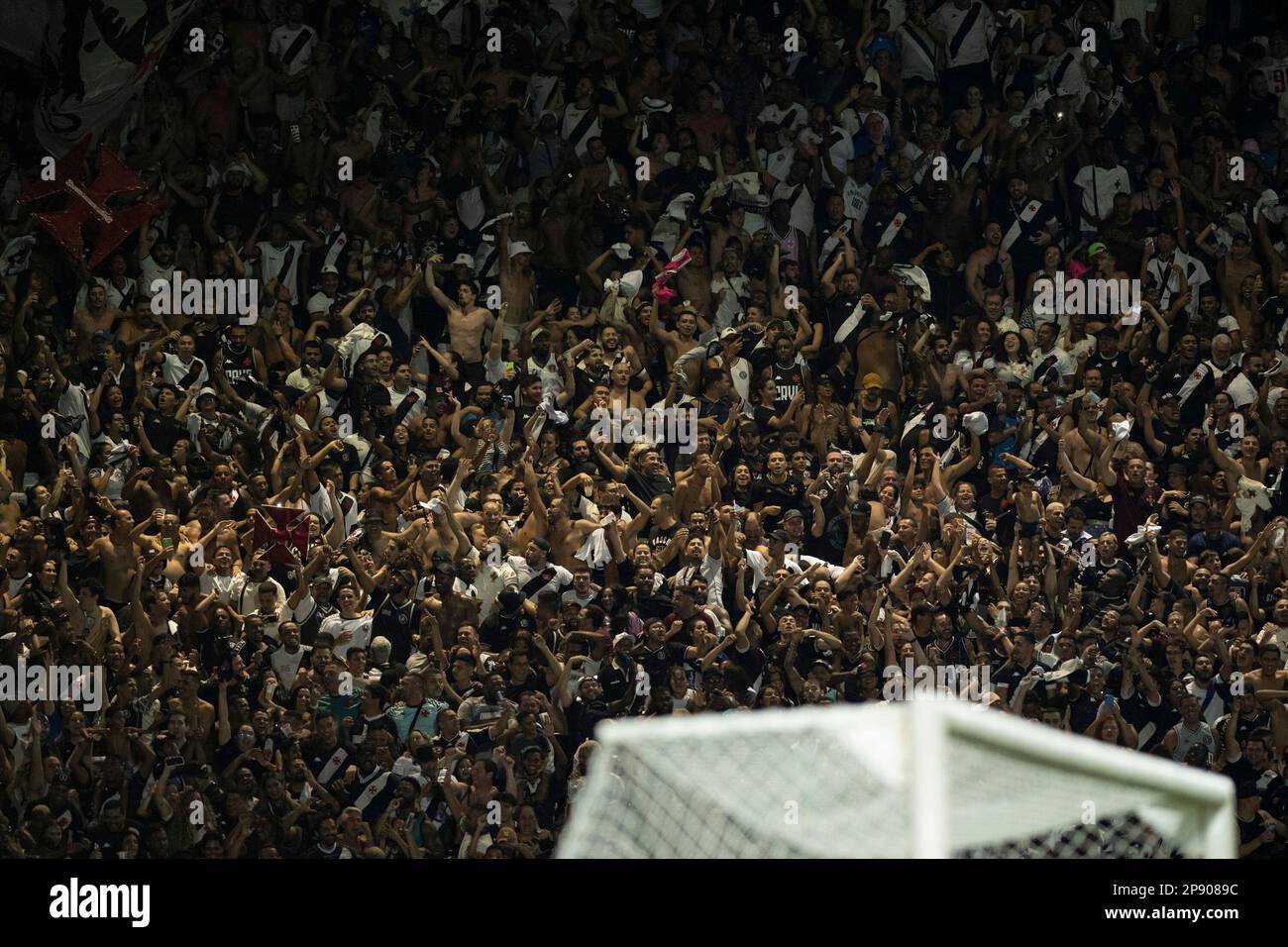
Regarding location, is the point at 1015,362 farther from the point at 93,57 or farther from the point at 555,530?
the point at 93,57

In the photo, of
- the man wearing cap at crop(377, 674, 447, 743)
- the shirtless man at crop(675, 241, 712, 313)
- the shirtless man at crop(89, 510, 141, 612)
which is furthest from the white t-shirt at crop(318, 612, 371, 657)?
the shirtless man at crop(675, 241, 712, 313)

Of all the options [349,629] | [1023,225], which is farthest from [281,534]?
[1023,225]

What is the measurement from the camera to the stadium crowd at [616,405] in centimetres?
1180

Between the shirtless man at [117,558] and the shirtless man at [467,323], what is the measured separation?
2.13 meters

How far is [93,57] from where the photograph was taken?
13555 millimetres

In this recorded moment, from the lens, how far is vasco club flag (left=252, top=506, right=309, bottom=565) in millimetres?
12305

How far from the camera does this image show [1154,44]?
1352cm

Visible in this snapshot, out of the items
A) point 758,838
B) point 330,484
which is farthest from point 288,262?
point 758,838

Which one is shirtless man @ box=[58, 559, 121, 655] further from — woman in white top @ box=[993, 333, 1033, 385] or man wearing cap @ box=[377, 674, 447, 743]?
woman in white top @ box=[993, 333, 1033, 385]

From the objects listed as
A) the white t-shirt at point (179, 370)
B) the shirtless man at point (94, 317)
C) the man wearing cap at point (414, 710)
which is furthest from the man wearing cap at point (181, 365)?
the man wearing cap at point (414, 710)

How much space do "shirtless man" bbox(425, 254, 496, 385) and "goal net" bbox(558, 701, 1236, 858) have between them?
784 centimetres

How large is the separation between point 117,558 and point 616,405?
2.93 metres

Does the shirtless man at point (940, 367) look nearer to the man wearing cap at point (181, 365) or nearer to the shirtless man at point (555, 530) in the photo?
the shirtless man at point (555, 530)
